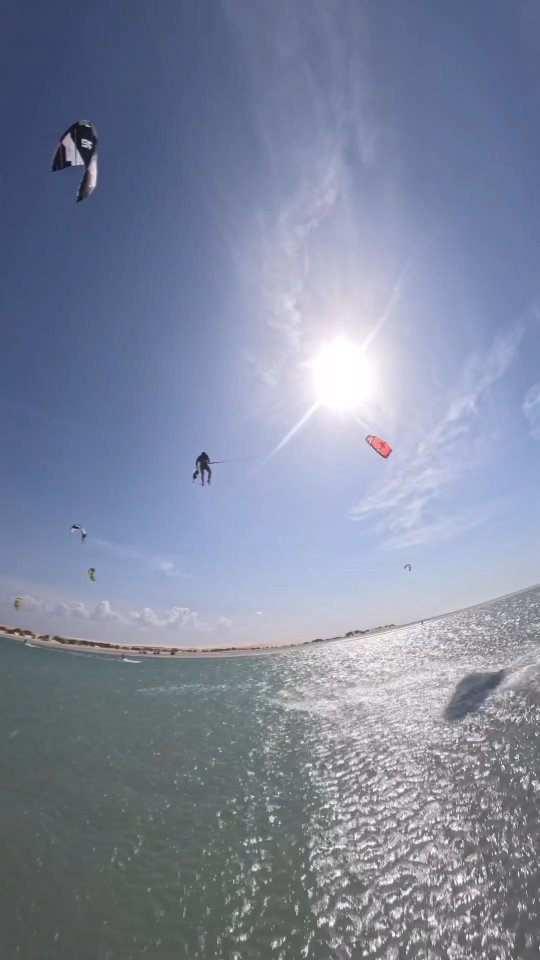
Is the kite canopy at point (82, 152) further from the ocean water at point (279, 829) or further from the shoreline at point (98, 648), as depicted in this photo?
the shoreline at point (98, 648)

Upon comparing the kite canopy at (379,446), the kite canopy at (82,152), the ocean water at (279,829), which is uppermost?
the kite canopy at (82,152)

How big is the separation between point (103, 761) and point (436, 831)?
45.6 feet

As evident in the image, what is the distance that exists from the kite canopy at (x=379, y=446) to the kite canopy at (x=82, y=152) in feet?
66.6

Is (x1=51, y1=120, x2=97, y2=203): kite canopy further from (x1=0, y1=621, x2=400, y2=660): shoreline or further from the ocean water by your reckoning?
(x1=0, y1=621, x2=400, y2=660): shoreline

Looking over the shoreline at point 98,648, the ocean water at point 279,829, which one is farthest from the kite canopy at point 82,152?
the shoreline at point 98,648

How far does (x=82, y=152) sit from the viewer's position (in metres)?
13.3

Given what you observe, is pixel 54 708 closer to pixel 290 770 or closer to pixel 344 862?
pixel 290 770

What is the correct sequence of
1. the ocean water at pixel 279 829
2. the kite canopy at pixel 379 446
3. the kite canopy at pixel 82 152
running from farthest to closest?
1. the kite canopy at pixel 379 446
2. the kite canopy at pixel 82 152
3. the ocean water at pixel 279 829

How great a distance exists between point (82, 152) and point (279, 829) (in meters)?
23.1

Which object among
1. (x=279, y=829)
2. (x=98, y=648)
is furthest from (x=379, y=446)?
(x=98, y=648)

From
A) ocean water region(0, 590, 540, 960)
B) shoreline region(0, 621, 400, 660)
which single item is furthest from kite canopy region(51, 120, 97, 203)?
shoreline region(0, 621, 400, 660)

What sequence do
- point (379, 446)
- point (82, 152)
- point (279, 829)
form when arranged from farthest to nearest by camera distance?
1. point (379, 446)
2. point (82, 152)
3. point (279, 829)

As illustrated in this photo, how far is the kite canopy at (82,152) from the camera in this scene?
12844 mm

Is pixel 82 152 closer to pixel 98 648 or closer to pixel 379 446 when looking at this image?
pixel 379 446
